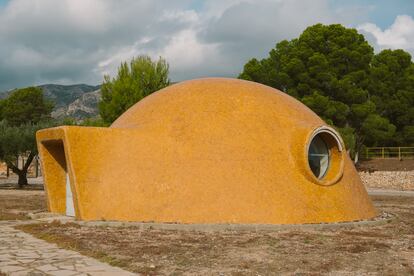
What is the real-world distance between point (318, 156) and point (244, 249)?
465cm

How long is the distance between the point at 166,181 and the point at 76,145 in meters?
2.51

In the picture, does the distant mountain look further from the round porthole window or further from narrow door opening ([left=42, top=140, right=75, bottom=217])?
the round porthole window

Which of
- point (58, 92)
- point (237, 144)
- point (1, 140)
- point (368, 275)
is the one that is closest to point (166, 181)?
point (237, 144)

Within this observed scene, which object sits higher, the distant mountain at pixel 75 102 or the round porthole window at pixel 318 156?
the distant mountain at pixel 75 102

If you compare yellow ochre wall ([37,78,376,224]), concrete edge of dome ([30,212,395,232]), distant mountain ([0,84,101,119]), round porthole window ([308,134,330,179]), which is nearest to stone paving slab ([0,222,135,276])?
concrete edge of dome ([30,212,395,232])

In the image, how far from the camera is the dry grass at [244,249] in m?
8.00

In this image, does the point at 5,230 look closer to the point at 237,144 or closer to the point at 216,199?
the point at 216,199

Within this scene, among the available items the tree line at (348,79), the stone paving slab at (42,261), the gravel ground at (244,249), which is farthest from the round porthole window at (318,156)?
the tree line at (348,79)

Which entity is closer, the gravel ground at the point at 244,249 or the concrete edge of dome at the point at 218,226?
the gravel ground at the point at 244,249

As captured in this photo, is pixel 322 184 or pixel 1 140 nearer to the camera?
pixel 322 184

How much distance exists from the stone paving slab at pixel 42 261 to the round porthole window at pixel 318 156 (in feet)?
22.0

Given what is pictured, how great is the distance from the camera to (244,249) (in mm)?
9609

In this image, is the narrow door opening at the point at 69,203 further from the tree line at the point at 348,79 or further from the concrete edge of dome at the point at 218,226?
the tree line at the point at 348,79

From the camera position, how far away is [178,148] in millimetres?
12836
